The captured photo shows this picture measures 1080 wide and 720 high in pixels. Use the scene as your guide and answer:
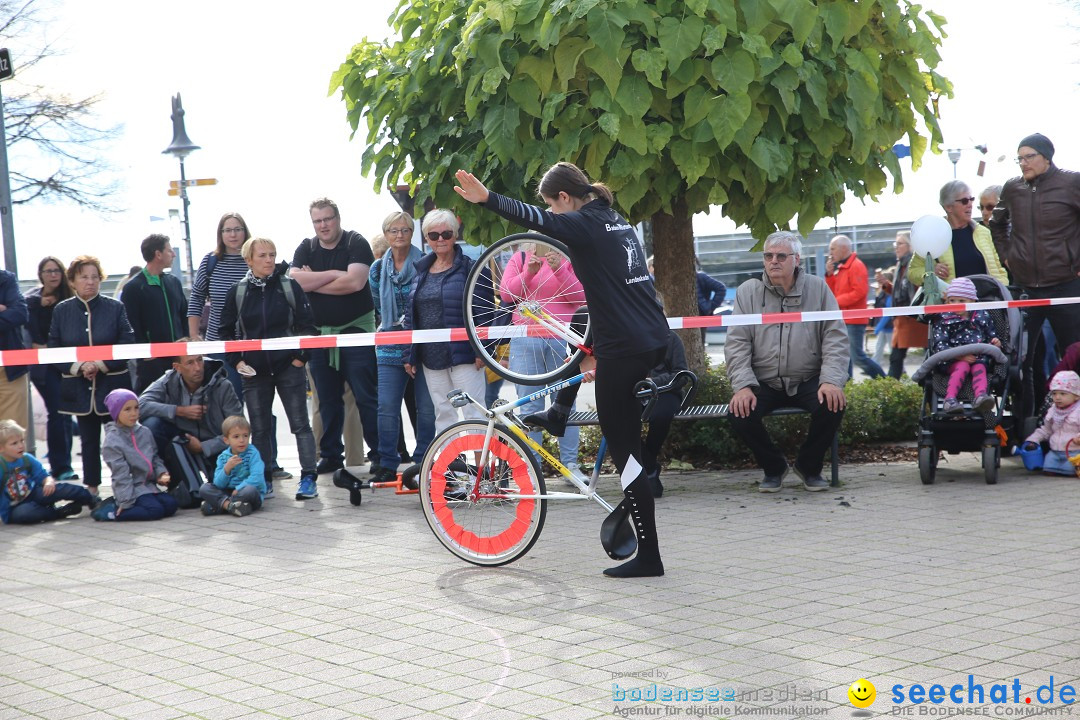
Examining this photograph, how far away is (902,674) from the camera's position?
443cm

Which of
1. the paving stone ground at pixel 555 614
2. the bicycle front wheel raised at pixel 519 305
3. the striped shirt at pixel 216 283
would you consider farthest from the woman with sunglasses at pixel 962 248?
the striped shirt at pixel 216 283

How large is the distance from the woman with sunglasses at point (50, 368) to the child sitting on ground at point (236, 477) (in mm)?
2224

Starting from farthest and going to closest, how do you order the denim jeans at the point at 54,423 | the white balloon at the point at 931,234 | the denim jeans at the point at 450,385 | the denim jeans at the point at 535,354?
the denim jeans at the point at 54,423 → the white balloon at the point at 931,234 → the denim jeans at the point at 450,385 → the denim jeans at the point at 535,354

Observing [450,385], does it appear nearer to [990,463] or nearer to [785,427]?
[785,427]

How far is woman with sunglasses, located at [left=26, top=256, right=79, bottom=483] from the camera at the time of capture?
33.6 ft

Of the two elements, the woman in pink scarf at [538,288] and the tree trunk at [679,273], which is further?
the tree trunk at [679,273]

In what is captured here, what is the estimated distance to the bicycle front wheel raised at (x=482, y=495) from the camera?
643 cm

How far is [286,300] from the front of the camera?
9352mm

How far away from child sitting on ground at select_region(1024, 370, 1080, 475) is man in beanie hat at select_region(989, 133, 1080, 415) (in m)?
0.47

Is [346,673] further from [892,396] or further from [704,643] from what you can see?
[892,396]

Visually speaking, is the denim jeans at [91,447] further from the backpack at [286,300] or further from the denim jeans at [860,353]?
the denim jeans at [860,353]

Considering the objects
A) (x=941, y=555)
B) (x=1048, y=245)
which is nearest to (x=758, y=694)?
(x=941, y=555)

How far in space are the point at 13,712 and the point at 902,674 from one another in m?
3.27

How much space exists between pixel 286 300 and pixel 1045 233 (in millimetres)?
5935
